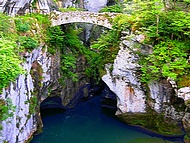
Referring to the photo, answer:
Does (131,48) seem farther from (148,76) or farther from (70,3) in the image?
(70,3)

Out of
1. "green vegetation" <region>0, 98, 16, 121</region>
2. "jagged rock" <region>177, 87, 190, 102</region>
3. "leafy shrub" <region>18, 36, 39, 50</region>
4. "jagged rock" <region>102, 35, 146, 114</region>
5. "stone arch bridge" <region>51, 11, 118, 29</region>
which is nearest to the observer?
"green vegetation" <region>0, 98, 16, 121</region>

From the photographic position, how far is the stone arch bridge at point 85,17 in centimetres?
1379

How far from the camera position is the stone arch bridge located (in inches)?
543

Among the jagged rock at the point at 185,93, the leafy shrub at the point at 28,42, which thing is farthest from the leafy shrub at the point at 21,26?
the jagged rock at the point at 185,93

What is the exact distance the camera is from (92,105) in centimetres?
1691

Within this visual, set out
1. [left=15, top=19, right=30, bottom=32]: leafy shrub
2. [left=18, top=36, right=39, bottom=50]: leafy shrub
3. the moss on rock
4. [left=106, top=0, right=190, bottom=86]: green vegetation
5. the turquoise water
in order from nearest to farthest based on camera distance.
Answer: [left=18, top=36, right=39, bottom=50]: leafy shrub → [left=106, top=0, right=190, bottom=86]: green vegetation → [left=15, top=19, right=30, bottom=32]: leafy shrub → the moss on rock → the turquoise water

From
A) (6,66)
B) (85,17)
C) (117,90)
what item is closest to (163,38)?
(117,90)

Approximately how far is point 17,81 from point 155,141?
6744 millimetres

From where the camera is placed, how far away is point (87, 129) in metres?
14.2

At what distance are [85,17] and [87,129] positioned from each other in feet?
20.0

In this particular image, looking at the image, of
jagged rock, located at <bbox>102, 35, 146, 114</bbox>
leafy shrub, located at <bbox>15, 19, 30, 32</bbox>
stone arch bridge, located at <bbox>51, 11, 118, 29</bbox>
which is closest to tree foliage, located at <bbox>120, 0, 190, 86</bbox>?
jagged rock, located at <bbox>102, 35, 146, 114</bbox>

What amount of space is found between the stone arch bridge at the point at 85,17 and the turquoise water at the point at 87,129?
5308mm

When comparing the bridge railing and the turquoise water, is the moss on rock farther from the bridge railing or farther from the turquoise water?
the bridge railing

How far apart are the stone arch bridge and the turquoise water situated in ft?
17.4
